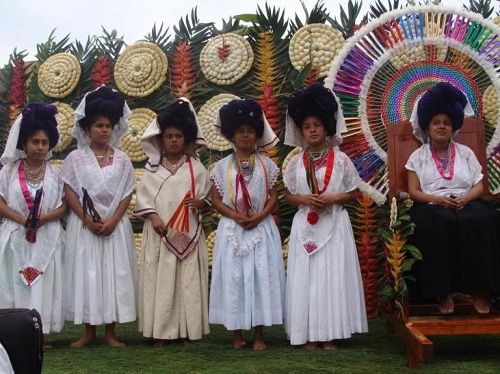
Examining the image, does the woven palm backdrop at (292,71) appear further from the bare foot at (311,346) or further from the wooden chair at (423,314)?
the bare foot at (311,346)

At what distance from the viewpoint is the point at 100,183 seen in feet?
18.8

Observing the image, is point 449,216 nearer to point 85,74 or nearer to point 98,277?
point 98,277

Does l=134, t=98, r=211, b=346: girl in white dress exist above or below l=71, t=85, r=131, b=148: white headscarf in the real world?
below

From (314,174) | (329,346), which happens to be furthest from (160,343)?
(314,174)

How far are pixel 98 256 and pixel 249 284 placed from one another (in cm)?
108

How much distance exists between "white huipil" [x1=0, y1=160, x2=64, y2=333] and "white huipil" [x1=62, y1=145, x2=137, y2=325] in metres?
0.10

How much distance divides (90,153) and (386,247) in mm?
2191

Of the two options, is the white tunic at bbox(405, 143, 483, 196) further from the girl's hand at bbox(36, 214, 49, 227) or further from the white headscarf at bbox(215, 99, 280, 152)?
the girl's hand at bbox(36, 214, 49, 227)

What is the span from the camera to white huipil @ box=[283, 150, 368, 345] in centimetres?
536

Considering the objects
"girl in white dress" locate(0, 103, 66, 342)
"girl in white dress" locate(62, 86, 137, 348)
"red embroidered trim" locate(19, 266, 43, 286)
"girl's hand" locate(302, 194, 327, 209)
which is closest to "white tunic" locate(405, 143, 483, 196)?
"girl's hand" locate(302, 194, 327, 209)

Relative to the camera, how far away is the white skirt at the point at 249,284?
551 cm

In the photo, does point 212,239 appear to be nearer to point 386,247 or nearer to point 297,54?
point 297,54

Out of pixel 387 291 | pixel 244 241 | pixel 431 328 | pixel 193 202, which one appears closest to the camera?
pixel 431 328

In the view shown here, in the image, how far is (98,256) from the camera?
573cm
